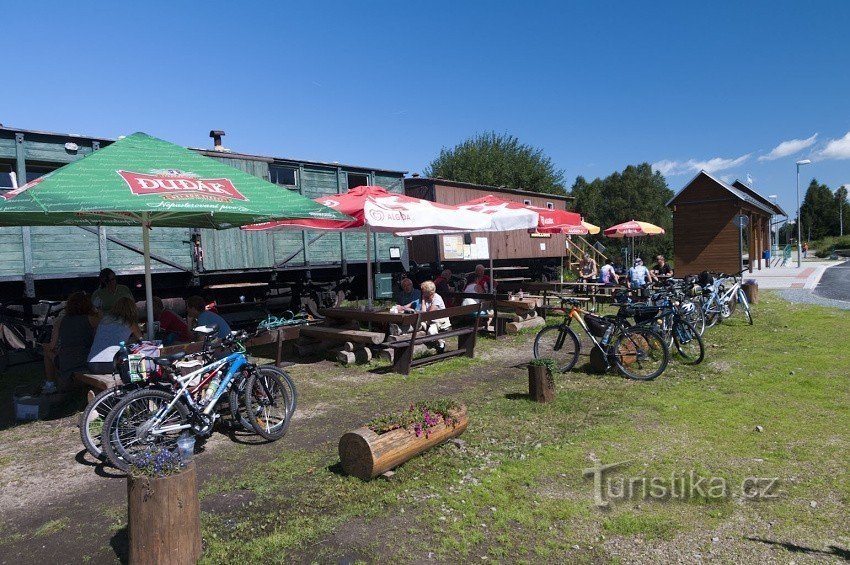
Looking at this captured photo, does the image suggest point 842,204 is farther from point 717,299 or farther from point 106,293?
point 106,293

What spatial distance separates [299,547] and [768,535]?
2762 millimetres

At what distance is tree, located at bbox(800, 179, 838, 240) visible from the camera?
2822 inches

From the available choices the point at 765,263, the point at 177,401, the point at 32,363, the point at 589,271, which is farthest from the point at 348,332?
the point at 765,263

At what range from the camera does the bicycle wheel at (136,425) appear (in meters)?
4.14

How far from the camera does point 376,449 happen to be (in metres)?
3.94

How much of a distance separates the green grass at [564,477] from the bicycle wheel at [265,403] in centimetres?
44

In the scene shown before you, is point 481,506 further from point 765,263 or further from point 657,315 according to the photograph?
point 765,263

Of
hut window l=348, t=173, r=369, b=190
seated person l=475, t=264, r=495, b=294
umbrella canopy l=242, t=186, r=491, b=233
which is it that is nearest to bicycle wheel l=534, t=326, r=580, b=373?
umbrella canopy l=242, t=186, r=491, b=233

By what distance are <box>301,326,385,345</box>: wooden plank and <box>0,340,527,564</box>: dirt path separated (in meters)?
0.54

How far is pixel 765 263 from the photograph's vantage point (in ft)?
111

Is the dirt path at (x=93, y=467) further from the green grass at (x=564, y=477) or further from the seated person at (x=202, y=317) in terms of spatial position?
the seated person at (x=202, y=317)

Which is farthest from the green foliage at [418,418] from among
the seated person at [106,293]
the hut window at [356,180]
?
the hut window at [356,180]

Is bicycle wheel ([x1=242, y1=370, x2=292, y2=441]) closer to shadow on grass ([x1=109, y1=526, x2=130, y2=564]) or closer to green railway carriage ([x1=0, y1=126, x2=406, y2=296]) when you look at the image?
shadow on grass ([x1=109, y1=526, x2=130, y2=564])

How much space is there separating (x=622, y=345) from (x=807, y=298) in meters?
11.3
